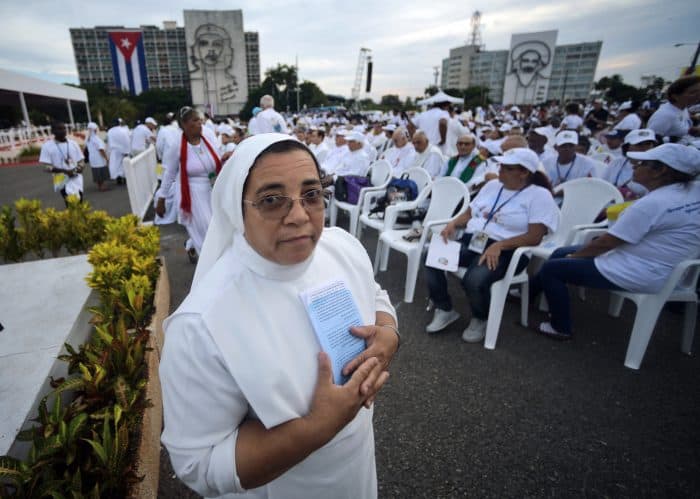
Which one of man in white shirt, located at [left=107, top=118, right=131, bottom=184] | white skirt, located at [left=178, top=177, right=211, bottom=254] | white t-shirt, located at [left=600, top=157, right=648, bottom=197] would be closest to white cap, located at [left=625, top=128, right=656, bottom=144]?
white t-shirt, located at [left=600, top=157, right=648, bottom=197]

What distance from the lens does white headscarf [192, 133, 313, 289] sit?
1.06 metres

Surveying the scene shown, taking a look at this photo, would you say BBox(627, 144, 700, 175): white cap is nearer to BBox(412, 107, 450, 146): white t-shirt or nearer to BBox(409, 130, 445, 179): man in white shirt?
BBox(409, 130, 445, 179): man in white shirt

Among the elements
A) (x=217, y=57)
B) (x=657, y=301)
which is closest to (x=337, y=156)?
(x=657, y=301)

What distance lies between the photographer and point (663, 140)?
16.0 ft

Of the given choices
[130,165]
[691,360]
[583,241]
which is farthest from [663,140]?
[130,165]

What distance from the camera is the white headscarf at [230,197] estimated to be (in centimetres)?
106

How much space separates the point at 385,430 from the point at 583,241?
303 centimetres

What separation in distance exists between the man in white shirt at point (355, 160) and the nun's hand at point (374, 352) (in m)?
6.12

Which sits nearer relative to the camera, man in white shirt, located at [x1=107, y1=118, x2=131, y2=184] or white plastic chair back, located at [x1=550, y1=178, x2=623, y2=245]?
white plastic chair back, located at [x1=550, y1=178, x2=623, y2=245]

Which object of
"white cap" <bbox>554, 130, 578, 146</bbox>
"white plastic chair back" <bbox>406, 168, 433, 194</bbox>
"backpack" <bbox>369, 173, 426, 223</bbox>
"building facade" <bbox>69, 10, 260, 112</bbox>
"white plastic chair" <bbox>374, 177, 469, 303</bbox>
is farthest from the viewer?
"building facade" <bbox>69, 10, 260, 112</bbox>

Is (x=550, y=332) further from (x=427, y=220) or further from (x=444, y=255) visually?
(x=427, y=220)

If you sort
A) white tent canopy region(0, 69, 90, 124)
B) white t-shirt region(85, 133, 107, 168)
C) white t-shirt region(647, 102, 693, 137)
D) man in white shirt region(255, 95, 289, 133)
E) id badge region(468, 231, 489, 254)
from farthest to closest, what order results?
white tent canopy region(0, 69, 90, 124) → white t-shirt region(85, 133, 107, 168) → man in white shirt region(255, 95, 289, 133) → white t-shirt region(647, 102, 693, 137) → id badge region(468, 231, 489, 254)

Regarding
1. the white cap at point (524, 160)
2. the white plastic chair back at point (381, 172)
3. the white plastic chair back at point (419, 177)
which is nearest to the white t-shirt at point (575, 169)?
the white plastic chair back at point (419, 177)

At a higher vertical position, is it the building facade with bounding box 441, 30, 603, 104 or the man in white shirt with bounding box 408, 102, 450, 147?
the building facade with bounding box 441, 30, 603, 104
